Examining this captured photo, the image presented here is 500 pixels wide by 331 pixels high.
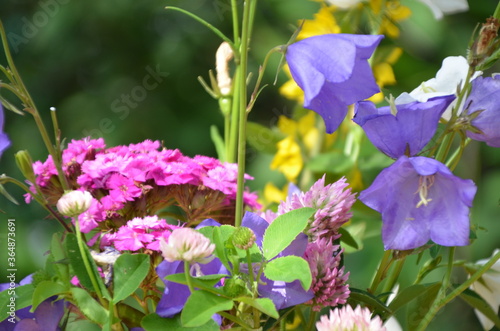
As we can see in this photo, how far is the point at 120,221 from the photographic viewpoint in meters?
0.49

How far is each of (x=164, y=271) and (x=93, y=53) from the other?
5.05ft

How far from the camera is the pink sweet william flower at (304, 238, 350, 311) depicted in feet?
1.41

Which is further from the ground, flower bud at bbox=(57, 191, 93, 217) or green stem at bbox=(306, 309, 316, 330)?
flower bud at bbox=(57, 191, 93, 217)

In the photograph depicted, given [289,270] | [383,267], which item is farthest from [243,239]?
[383,267]

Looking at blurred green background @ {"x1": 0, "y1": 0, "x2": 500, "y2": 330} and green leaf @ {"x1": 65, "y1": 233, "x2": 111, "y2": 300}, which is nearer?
green leaf @ {"x1": 65, "y1": 233, "x2": 111, "y2": 300}

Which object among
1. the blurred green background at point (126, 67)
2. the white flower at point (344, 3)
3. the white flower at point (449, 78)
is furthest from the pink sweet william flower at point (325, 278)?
the blurred green background at point (126, 67)

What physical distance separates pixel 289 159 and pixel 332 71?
429 millimetres

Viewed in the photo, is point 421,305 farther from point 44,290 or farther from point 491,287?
point 44,290

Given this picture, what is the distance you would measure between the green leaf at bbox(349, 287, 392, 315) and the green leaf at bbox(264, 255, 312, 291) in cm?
8

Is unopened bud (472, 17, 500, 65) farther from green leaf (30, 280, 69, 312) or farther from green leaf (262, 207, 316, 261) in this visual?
green leaf (30, 280, 69, 312)

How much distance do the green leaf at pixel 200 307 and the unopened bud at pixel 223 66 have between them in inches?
→ 10.3

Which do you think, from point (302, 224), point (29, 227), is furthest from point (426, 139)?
point (29, 227)

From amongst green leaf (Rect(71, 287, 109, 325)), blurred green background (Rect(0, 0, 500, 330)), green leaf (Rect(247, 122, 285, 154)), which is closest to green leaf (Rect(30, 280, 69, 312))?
green leaf (Rect(71, 287, 109, 325))

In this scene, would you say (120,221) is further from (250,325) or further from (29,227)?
(29,227)
